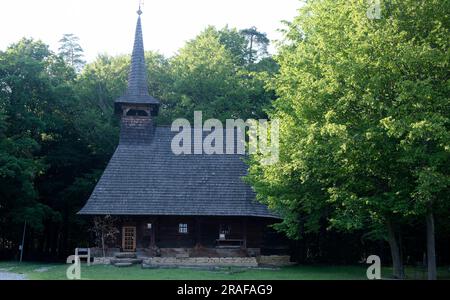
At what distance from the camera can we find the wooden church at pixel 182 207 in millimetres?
28281

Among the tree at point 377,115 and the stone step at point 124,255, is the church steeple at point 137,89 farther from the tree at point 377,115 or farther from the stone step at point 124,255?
the tree at point 377,115

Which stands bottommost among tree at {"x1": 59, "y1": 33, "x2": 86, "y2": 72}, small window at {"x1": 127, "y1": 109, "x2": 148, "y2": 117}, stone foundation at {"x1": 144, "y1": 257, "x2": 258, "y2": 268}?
stone foundation at {"x1": 144, "y1": 257, "x2": 258, "y2": 268}

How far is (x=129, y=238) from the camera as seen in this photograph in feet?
95.3

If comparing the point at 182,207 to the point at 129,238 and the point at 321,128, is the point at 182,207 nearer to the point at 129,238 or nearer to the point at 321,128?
the point at 129,238

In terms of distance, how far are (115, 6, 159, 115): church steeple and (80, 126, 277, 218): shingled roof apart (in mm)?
1510

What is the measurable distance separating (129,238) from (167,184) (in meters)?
3.54

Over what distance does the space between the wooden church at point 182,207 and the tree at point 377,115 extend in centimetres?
817

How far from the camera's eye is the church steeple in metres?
32.0

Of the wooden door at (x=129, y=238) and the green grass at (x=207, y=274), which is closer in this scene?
the green grass at (x=207, y=274)

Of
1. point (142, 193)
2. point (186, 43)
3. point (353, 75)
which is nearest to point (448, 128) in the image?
point (353, 75)

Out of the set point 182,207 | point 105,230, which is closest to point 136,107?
point 182,207

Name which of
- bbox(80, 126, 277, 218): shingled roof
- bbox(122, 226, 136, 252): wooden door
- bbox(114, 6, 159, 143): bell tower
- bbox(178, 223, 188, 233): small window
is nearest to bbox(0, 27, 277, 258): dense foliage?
bbox(80, 126, 277, 218): shingled roof

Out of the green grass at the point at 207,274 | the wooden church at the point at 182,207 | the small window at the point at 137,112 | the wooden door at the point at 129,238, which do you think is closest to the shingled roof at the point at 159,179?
the wooden church at the point at 182,207
